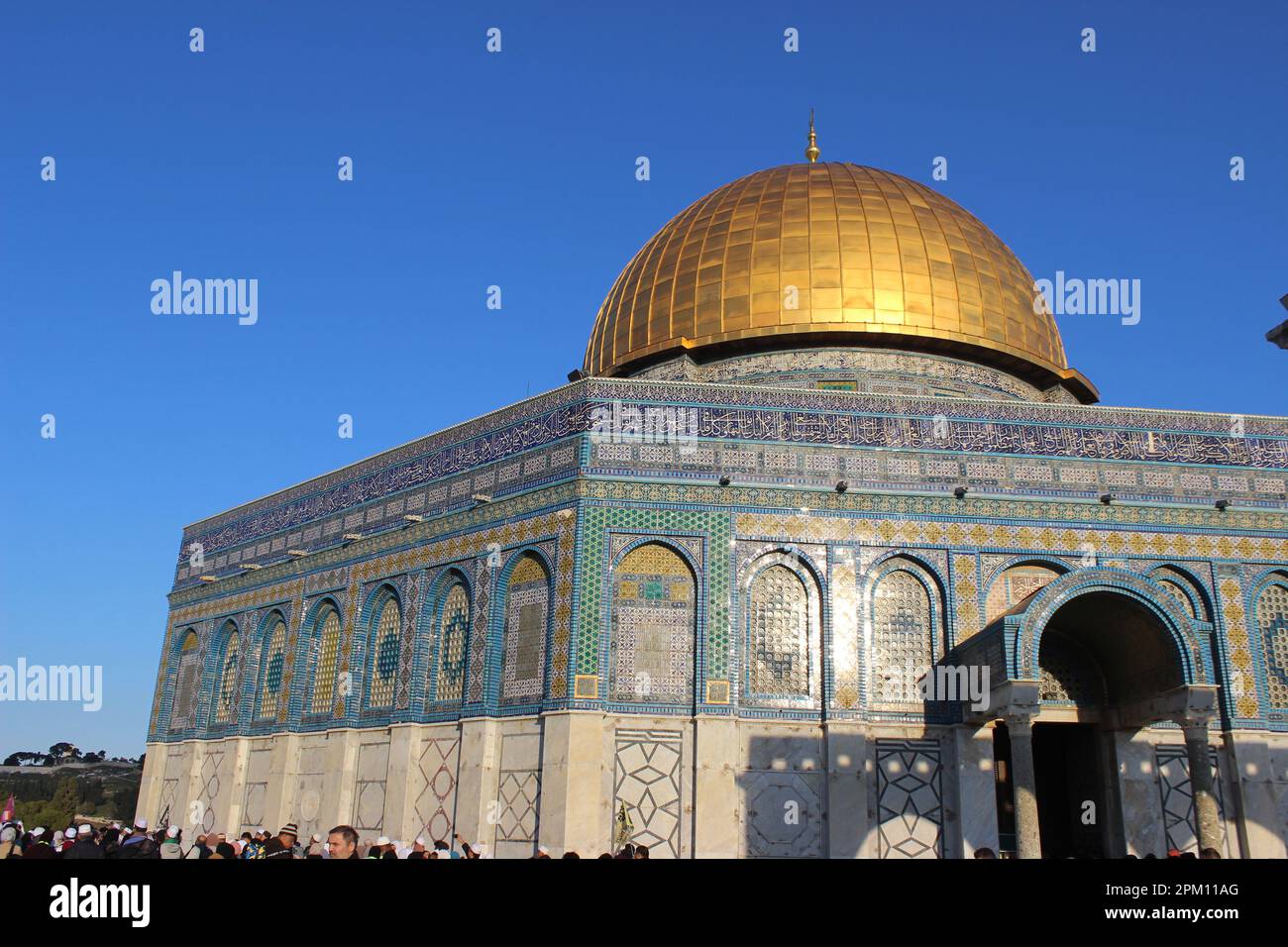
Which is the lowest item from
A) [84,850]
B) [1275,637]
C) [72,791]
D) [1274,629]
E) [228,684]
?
[84,850]

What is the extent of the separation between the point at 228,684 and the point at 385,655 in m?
5.55

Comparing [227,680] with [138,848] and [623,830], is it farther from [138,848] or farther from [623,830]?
[138,848]

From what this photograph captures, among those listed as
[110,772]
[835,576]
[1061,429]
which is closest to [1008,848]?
[835,576]

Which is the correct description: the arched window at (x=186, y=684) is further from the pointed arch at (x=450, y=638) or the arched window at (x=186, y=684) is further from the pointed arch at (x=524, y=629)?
the pointed arch at (x=524, y=629)

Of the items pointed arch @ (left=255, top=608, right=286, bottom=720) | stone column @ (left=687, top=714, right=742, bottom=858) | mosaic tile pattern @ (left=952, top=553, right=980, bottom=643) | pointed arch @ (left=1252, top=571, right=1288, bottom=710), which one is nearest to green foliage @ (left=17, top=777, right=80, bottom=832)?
pointed arch @ (left=255, top=608, right=286, bottom=720)

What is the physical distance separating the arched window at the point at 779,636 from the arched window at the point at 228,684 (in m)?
11.4

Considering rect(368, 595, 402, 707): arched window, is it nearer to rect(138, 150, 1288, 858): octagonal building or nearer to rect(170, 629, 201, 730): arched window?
rect(138, 150, 1288, 858): octagonal building

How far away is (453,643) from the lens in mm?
17516

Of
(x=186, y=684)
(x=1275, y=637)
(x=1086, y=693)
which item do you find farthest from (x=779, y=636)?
(x=186, y=684)

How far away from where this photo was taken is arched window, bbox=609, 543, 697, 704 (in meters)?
15.3

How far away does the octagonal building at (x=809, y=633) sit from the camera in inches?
580

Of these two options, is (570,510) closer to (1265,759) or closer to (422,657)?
(422,657)

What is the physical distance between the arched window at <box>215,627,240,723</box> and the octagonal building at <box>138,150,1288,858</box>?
3026mm
